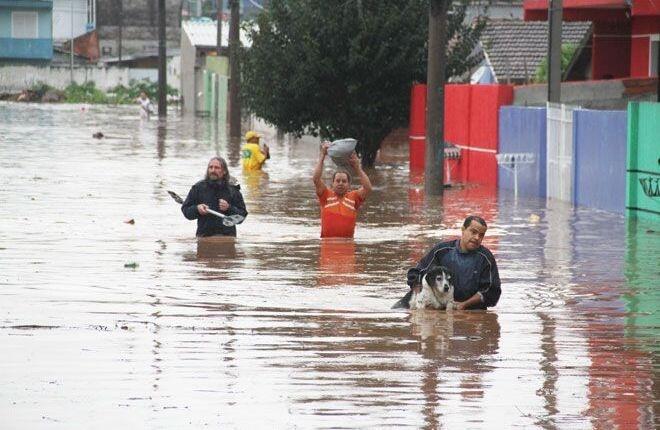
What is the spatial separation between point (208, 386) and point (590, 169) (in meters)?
17.4

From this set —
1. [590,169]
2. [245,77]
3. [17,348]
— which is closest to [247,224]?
[590,169]

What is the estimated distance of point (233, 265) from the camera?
1634 centimetres

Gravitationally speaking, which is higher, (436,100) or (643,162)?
(436,100)

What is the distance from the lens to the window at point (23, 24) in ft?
330

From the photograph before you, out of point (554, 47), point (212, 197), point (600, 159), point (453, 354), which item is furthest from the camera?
point (554, 47)

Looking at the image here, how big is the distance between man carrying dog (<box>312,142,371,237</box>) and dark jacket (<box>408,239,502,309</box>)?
4.65 metres

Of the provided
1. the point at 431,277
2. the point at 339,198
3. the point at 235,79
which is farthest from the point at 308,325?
the point at 235,79

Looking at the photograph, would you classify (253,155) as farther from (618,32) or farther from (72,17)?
(72,17)

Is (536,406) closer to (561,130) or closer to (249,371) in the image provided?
(249,371)

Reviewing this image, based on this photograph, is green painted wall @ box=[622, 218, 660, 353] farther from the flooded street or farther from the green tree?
the green tree

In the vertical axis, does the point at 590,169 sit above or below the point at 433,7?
below

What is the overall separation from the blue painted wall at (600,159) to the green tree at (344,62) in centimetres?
1047

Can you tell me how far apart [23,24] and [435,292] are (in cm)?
9150

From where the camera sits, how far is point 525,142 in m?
29.7
